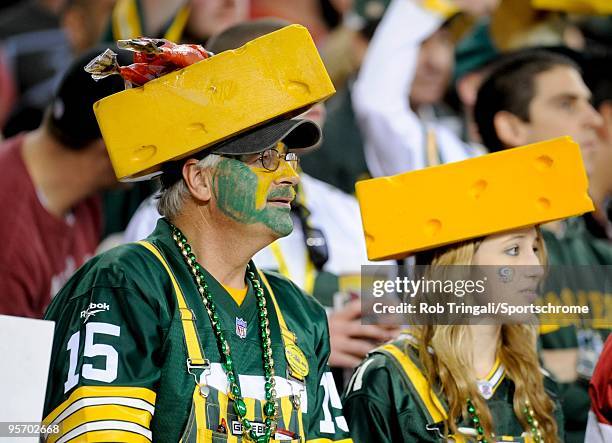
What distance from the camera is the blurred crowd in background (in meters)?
4.94

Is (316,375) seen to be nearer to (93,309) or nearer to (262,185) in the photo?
(262,185)

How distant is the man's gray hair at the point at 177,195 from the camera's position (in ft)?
11.3

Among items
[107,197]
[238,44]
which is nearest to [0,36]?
[107,197]

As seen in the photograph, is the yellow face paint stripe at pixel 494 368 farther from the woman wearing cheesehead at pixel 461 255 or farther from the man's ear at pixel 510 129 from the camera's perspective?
the man's ear at pixel 510 129

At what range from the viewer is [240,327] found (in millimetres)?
3416

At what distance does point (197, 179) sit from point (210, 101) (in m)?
0.25

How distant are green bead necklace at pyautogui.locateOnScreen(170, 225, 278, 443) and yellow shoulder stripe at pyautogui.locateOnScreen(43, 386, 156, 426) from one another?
0.24m

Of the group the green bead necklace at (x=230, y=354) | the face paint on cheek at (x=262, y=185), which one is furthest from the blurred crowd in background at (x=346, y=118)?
the face paint on cheek at (x=262, y=185)

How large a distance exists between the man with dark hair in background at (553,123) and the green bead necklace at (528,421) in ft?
4.12

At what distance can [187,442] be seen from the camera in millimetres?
3133

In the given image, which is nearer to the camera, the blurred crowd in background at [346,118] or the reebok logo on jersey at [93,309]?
the reebok logo on jersey at [93,309]

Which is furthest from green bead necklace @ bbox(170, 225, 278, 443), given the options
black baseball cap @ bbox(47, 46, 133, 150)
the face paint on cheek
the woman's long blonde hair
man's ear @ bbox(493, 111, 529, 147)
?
man's ear @ bbox(493, 111, 529, 147)

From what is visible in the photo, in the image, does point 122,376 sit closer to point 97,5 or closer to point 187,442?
point 187,442

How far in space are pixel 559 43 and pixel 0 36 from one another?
3297 mm
